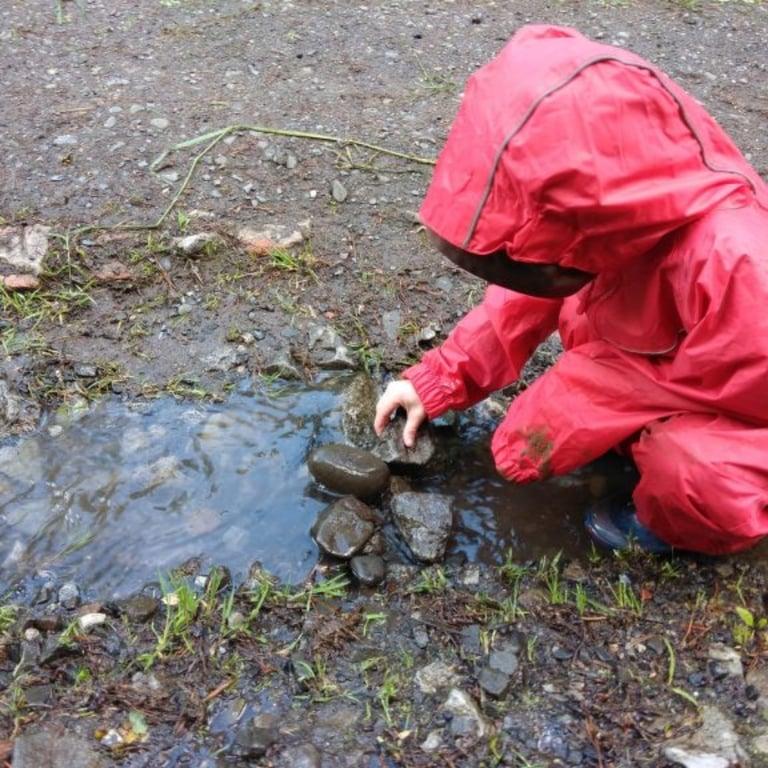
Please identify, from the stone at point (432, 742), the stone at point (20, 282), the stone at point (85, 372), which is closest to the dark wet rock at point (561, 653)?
the stone at point (432, 742)

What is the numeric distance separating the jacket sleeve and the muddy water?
265 millimetres

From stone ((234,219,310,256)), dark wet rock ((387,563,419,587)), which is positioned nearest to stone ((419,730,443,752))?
dark wet rock ((387,563,419,587))

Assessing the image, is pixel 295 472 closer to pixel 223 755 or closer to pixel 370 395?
pixel 370 395

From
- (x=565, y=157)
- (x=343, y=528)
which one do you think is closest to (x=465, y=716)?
(x=343, y=528)

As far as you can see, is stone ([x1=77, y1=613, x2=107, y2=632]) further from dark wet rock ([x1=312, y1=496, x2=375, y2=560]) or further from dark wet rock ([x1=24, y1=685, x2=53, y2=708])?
dark wet rock ([x1=312, y1=496, x2=375, y2=560])

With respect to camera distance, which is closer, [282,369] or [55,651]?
[55,651]

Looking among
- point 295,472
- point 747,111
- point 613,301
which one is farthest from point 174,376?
point 747,111

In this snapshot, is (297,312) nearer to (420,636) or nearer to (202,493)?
(202,493)

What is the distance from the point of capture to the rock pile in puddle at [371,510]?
2355mm

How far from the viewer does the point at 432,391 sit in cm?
252

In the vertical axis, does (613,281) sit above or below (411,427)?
above

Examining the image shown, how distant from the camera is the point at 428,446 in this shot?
2.62 m

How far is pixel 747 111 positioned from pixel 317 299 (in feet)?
7.93

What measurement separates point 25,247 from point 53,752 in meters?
1.87
